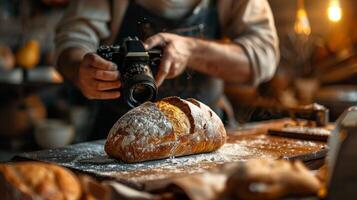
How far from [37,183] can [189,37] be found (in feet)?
3.98

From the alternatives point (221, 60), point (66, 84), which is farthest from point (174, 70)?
point (66, 84)

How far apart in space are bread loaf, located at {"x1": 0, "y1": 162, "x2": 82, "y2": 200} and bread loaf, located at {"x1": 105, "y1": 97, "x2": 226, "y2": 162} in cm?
40

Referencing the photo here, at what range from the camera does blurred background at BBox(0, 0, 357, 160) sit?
133 inches

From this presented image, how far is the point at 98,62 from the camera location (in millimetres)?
1529

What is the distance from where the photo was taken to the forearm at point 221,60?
6.56ft

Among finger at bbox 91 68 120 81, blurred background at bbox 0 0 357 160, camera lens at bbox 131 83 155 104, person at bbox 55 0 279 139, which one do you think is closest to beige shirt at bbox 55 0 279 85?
person at bbox 55 0 279 139

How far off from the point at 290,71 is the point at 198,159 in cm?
305

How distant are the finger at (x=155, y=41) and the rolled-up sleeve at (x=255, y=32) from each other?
510 millimetres

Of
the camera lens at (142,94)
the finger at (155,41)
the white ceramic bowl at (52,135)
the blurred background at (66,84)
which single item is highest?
the finger at (155,41)

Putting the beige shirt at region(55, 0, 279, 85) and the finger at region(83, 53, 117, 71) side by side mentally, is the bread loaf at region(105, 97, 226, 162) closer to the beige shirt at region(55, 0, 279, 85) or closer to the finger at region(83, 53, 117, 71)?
the finger at region(83, 53, 117, 71)

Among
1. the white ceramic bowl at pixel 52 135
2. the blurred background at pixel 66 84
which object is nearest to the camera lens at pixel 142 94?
the blurred background at pixel 66 84

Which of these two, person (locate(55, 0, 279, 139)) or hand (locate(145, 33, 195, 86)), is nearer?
hand (locate(145, 33, 195, 86))

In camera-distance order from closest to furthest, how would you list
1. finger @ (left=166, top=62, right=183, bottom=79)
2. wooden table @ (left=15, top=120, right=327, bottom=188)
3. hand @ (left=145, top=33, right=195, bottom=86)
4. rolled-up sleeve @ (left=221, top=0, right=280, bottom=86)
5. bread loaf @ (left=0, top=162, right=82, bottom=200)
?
bread loaf @ (left=0, top=162, right=82, bottom=200), wooden table @ (left=15, top=120, right=327, bottom=188), hand @ (left=145, top=33, right=195, bottom=86), finger @ (left=166, top=62, right=183, bottom=79), rolled-up sleeve @ (left=221, top=0, right=280, bottom=86)

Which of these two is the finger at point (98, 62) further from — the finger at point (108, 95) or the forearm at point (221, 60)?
the forearm at point (221, 60)
